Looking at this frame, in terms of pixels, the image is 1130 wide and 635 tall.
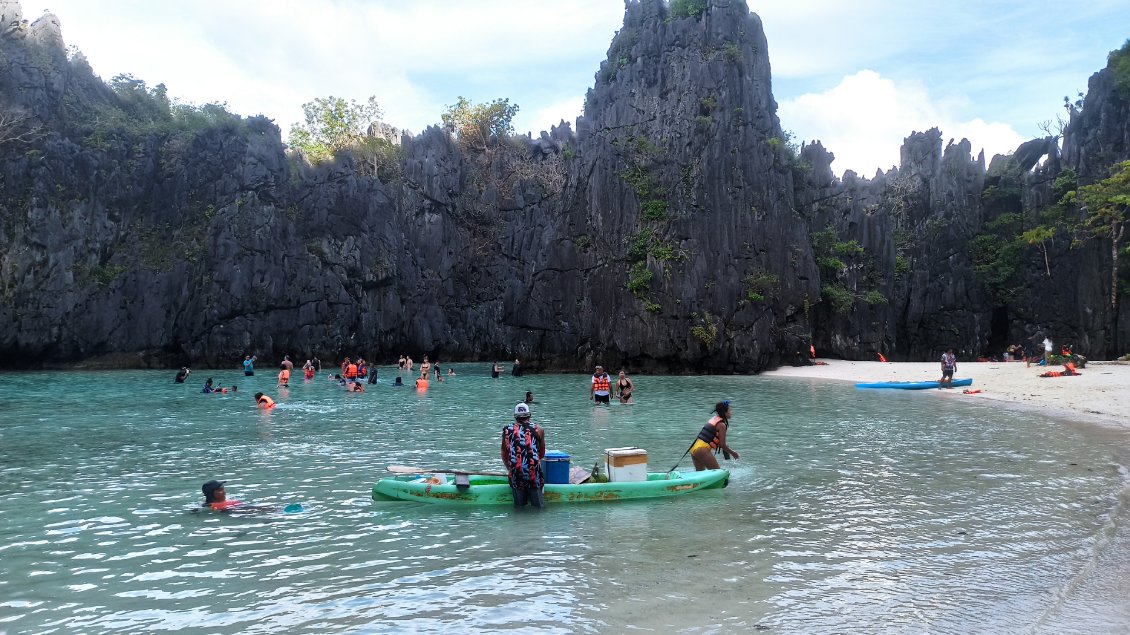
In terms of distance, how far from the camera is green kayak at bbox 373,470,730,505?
11.2 metres

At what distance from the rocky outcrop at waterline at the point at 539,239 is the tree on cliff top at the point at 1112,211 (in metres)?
1.68

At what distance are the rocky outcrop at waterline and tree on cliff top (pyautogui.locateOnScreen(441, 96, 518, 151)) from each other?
23.7 ft

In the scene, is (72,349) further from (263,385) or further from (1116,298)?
(1116,298)

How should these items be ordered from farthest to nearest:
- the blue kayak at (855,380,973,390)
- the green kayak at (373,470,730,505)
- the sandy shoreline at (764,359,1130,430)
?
the blue kayak at (855,380,973,390), the sandy shoreline at (764,359,1130,430), the green kayak at (373,470,730,505)

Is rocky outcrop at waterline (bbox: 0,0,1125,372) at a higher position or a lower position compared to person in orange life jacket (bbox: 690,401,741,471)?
higher

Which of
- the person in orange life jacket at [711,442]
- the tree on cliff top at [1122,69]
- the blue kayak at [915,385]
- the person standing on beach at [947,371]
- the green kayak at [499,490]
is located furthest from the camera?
the tree on cliff top at [1122,69]

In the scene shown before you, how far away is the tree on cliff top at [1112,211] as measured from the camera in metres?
46.3

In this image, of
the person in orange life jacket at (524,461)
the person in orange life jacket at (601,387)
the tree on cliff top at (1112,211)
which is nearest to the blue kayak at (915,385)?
the person in orange life jacket at (601,387)

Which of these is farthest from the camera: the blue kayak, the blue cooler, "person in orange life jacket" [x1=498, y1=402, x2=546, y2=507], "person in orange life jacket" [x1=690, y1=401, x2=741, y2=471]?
the blue kayak

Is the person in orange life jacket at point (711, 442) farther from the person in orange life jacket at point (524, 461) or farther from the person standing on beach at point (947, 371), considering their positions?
the person standing on beach at point (947, 371)

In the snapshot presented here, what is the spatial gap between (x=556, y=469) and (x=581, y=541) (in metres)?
2.35

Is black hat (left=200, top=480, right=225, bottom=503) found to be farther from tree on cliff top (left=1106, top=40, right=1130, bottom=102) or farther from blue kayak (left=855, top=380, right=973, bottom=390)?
tree on cliff top (left=1106, top=40, right=1130, bottom=102)

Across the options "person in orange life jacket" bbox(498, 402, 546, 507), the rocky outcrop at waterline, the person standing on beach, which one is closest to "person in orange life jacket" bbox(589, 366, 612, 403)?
"person in orange life jacket" bbox(498, 402, 546, 507)

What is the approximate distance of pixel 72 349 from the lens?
53.0m
